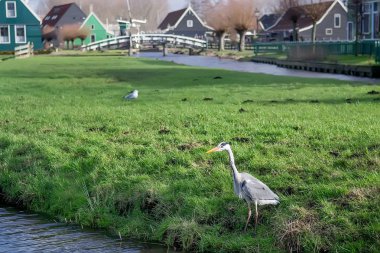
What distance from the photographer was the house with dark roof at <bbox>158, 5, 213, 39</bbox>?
12388 cm

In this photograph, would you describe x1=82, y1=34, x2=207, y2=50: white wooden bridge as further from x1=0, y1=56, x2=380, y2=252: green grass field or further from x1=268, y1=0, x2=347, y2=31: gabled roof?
x1=0, y1=56, x2=380, y2=252: green grass field

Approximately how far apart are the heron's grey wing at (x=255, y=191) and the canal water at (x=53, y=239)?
1.42m

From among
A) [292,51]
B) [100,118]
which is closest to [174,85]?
[100,118]

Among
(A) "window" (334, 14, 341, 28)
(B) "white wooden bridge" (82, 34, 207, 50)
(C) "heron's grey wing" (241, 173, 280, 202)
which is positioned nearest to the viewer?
(C) "heron's grey wing" (241, 173, 280, 202)

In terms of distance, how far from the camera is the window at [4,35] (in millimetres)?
77812

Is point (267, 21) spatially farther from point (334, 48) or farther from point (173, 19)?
point (334, 48)

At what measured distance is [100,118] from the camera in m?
15.1

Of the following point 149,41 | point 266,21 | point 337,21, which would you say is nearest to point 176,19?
point 266,21

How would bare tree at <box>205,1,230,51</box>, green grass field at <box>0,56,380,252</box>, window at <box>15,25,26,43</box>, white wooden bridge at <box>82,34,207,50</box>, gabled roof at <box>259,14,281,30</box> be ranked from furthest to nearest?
1. gabled roof at <box>259,14,281,30</box>
2. bare tree at <box>205,1,230,51</box>
3. white wooden bridge at <box>82,34,207,50</box>
4. window at <box>15,25,26,43</box>
5. green grass field at <box>0,56,380,252</box>

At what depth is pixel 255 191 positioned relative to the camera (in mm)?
7973

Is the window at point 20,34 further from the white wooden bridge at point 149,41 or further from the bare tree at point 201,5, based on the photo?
the bare tree at point 201,5

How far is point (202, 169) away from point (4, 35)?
7278 cm

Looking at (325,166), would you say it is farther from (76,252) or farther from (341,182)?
(76,252)

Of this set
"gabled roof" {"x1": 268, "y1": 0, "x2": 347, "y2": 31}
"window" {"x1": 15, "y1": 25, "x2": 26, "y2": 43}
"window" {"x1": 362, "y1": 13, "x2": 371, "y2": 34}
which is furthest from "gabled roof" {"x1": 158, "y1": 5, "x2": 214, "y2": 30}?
"window" {"x1": 362, "y1": 13, "x2": 371, "y2": 34}
